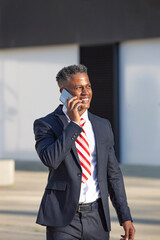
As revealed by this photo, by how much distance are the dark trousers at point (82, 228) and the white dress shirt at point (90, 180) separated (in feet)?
0.26

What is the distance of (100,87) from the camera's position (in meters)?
17.4

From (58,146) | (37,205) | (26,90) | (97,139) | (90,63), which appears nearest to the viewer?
(58,146)

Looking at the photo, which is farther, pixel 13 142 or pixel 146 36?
pixel 13 142

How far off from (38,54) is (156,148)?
5426 millimetres

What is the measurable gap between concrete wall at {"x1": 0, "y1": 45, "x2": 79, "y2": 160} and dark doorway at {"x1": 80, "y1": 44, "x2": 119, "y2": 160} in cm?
64

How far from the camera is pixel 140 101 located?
16516 mm

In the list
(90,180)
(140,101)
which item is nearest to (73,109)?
(90,180)

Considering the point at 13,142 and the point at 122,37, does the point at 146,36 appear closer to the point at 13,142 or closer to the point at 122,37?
the point at 122,37

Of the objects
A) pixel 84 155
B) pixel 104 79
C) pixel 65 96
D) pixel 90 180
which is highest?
pixel 65 96

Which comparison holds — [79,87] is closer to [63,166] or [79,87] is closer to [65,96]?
[65,96]

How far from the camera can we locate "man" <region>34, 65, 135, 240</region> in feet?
10.6

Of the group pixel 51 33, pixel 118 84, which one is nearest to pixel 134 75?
pixel 118 84

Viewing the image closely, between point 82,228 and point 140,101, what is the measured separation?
1338cm

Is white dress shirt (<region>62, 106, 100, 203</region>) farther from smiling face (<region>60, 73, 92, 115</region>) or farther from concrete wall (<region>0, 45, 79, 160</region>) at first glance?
concrete wall (<region>0, 45, 79, 160</region>)
